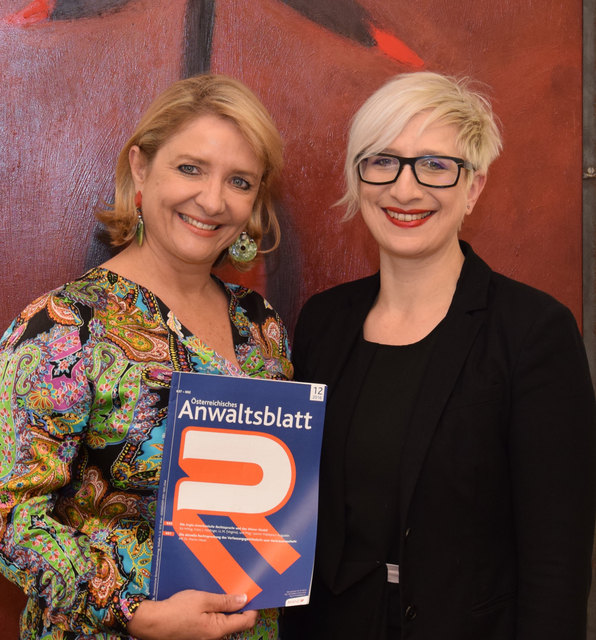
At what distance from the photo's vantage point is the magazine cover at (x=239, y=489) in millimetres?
1416

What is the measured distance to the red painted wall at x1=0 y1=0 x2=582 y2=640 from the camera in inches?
82.5

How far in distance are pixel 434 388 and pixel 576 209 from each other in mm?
1237

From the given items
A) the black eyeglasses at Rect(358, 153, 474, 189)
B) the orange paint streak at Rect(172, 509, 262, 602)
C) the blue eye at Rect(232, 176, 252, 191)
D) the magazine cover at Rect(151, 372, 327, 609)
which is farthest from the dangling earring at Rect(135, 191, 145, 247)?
the orange paint streak at Rect(172, 509, 262, 602)

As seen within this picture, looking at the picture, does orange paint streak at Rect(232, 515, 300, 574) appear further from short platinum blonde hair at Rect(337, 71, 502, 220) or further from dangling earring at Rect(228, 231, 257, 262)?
short platinum blonde hair at Rect(337, 71, 502, 220)

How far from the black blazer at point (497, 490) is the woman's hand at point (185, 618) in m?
0.32

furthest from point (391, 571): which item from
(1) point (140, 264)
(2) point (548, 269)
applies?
(2) point (548, 269)

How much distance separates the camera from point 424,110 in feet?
5.57

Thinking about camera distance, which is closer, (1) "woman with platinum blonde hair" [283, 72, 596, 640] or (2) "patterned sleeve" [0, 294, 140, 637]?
(2) "patterned sleeve" [0, 294, 140, 637]

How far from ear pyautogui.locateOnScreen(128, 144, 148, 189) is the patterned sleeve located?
506mm

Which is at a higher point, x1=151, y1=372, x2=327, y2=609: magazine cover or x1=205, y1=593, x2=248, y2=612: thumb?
x1=151, y1=372, x2=327, y2=609: magazine cover

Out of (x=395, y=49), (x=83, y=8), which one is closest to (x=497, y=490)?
(x=395, y=49)

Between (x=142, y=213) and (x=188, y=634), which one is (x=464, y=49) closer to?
(x=142, y=213)

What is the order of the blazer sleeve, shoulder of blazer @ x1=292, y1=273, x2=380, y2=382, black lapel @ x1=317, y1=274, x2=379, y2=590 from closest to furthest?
1. the blazer sleeve
2. black lapel @ x1=317, y1=274, x2=379, y2=590
3. shoulder of blazer @ x1=292, y1=273, x2=380, y2=382

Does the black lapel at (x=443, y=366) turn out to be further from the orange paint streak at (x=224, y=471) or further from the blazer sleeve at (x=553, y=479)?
the orange paint streak at (x=224, y=471)
